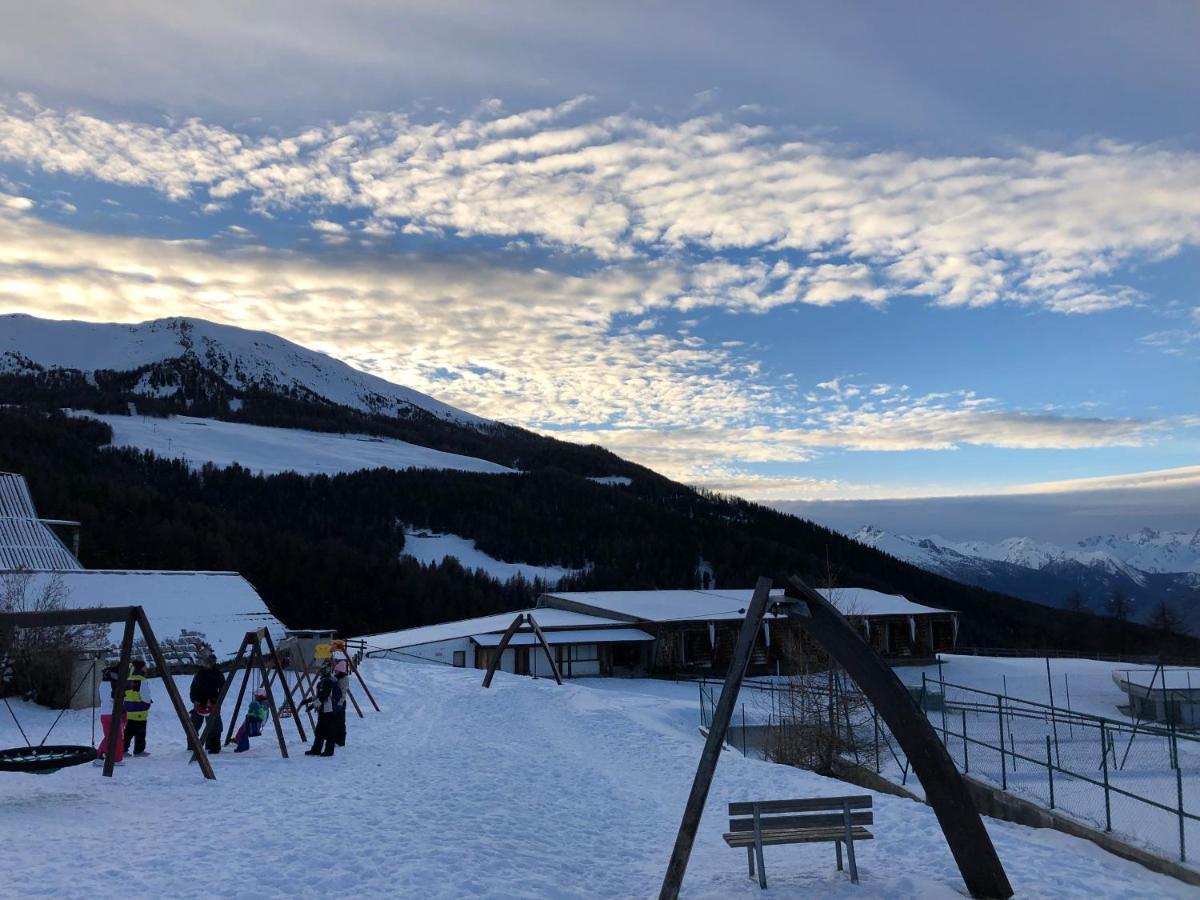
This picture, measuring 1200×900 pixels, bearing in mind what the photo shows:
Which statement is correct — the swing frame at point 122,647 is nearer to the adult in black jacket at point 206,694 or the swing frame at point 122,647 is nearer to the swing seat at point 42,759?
the swing seat at point 42,759

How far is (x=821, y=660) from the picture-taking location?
107 feet

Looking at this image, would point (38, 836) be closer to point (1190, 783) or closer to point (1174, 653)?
point (1190, 783)

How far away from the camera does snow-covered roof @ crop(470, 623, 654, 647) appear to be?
4906 cm

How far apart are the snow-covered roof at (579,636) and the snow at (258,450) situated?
373ft

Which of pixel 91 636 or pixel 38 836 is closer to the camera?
pixel 38 836

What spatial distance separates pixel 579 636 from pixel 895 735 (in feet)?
143

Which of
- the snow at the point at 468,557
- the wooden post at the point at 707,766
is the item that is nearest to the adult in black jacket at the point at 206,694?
the wooden post at the point at 707,766

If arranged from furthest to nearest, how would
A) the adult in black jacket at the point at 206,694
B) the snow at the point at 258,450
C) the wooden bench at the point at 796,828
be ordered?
the snow at the point at 258,450 < the adult in black jacket at the point at 206,694 < the wooden bench at the point at 796,828

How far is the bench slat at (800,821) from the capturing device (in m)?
9.16

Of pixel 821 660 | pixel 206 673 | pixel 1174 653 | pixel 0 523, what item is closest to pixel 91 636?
pixel 206 673

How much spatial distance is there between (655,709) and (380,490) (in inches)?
4767

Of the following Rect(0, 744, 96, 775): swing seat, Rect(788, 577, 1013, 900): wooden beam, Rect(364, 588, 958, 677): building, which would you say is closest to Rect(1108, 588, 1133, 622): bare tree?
Rect(364, 588, 958, 677): building

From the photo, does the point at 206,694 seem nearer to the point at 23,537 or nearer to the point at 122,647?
the point at 122,647

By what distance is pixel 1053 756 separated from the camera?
88.9ft
